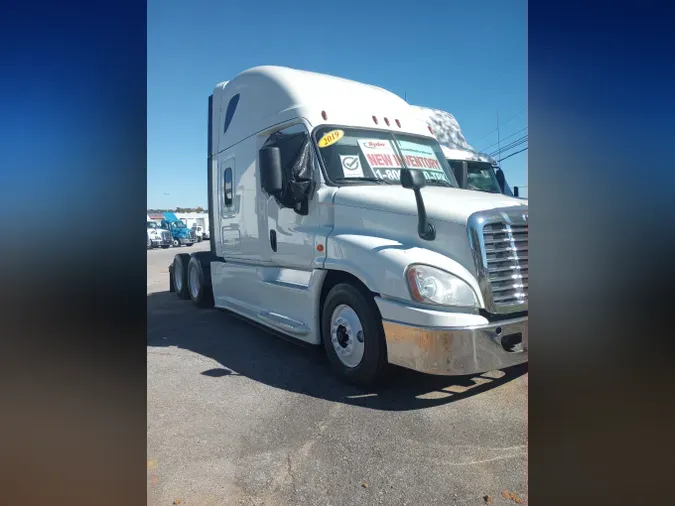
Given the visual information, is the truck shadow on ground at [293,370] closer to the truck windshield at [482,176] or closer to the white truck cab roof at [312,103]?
the white truck cab roof at [312,103]

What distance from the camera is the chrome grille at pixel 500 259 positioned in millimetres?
3432

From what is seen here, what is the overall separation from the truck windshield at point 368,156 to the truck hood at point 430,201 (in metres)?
0.23

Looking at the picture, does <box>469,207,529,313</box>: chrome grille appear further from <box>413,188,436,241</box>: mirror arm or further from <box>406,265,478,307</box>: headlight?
<box>413,188,436,241</box>: mirror arm

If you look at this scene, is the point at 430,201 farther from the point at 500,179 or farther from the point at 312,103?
the point at 500,179

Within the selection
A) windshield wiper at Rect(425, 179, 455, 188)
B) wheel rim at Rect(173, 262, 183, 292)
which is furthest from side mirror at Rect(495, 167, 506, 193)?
wheel rim at Rect(173, 262, 183, 292)

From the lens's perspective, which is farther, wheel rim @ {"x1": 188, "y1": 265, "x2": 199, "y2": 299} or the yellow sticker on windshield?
wheel rim @ {"x1": 188, "y1": 265, "x2": 199, "y2": 299}

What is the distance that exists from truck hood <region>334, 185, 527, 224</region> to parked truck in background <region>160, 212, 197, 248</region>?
25.9 metres

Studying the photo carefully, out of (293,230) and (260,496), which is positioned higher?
(293,230)

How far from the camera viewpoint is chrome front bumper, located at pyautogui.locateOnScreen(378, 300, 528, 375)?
10.6 feet

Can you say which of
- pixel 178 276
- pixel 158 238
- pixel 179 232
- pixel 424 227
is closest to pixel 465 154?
pixel 178 276
